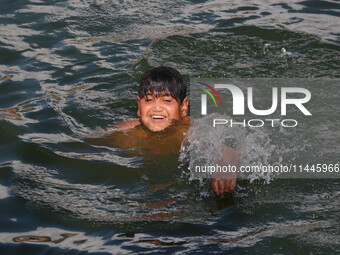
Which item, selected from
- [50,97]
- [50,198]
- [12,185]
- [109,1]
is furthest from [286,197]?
[109,1]

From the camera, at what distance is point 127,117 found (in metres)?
6.75

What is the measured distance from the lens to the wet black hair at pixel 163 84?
6.02 meters

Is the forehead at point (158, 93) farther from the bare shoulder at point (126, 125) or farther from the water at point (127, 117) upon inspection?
the water at point (127, 117)

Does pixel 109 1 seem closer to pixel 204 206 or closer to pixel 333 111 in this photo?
pixel 333 111

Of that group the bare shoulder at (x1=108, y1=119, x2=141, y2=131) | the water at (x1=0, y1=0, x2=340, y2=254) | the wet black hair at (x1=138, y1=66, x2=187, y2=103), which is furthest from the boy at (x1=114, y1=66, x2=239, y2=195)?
the water at (x1=0, y1=0, x2=340, y2=254)

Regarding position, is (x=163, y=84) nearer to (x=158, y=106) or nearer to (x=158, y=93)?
(x=158, y=93)

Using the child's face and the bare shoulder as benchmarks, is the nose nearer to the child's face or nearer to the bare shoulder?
the child's face

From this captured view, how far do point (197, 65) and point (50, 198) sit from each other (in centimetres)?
333

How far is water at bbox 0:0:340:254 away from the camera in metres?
4.36

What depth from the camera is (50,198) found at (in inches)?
194

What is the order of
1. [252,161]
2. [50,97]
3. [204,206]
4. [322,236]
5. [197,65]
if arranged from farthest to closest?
[197,65], [50,97], [252,161], [204,206], [322,236]

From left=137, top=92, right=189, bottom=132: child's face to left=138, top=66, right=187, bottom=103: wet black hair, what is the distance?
0.04m

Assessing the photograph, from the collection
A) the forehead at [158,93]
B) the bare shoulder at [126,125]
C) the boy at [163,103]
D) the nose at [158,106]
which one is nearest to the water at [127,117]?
the bare shoulder at [126,125]

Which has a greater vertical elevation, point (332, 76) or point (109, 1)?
point (109, 1)
